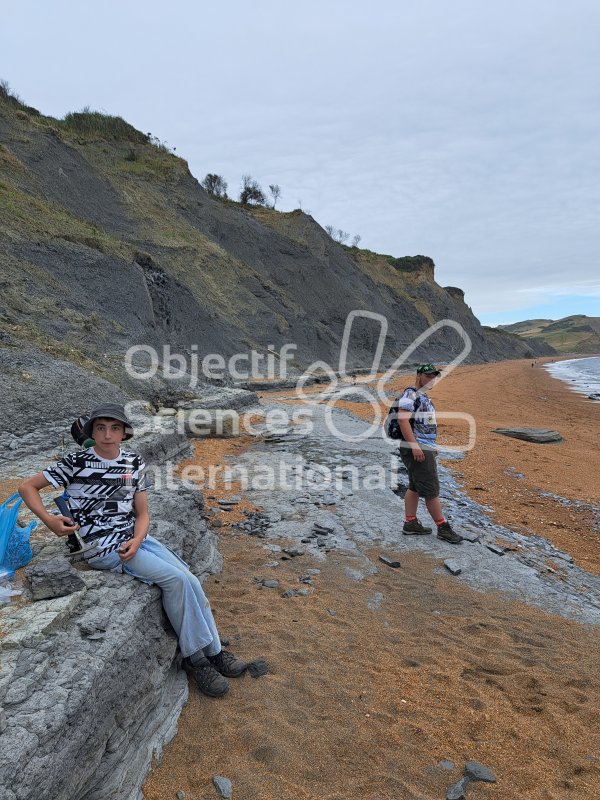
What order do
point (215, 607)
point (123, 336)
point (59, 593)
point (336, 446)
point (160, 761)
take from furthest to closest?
1. point (123, 336)
2. point (336, 446)
3. point (215, 607)
4. point (59, 593)
5. point (160, 761)

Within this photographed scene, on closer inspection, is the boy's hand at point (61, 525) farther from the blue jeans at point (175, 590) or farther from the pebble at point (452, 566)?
the pebble at point (452, 566)

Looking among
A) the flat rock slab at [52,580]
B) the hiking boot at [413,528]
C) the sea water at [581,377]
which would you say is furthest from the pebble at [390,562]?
the sea water at [581,377]

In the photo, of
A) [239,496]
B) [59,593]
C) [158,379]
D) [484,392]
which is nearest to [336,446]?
[239,496]

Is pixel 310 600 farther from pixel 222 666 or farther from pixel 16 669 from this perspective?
pixel 16 669

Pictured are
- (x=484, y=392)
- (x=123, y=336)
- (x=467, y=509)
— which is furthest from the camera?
(x=484, y=392)

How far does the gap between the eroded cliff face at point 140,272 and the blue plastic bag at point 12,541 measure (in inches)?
208

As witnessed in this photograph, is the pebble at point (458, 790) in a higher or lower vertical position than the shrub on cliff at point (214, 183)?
lower

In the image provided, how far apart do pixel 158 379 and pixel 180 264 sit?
16668mm

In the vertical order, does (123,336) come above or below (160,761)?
above

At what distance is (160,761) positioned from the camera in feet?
8.77

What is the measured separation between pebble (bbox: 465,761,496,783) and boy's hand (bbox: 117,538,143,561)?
231 centimetres

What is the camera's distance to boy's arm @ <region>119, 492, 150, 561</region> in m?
3.11

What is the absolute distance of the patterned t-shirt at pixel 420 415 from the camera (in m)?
5.35

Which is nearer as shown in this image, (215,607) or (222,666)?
(222,666)
